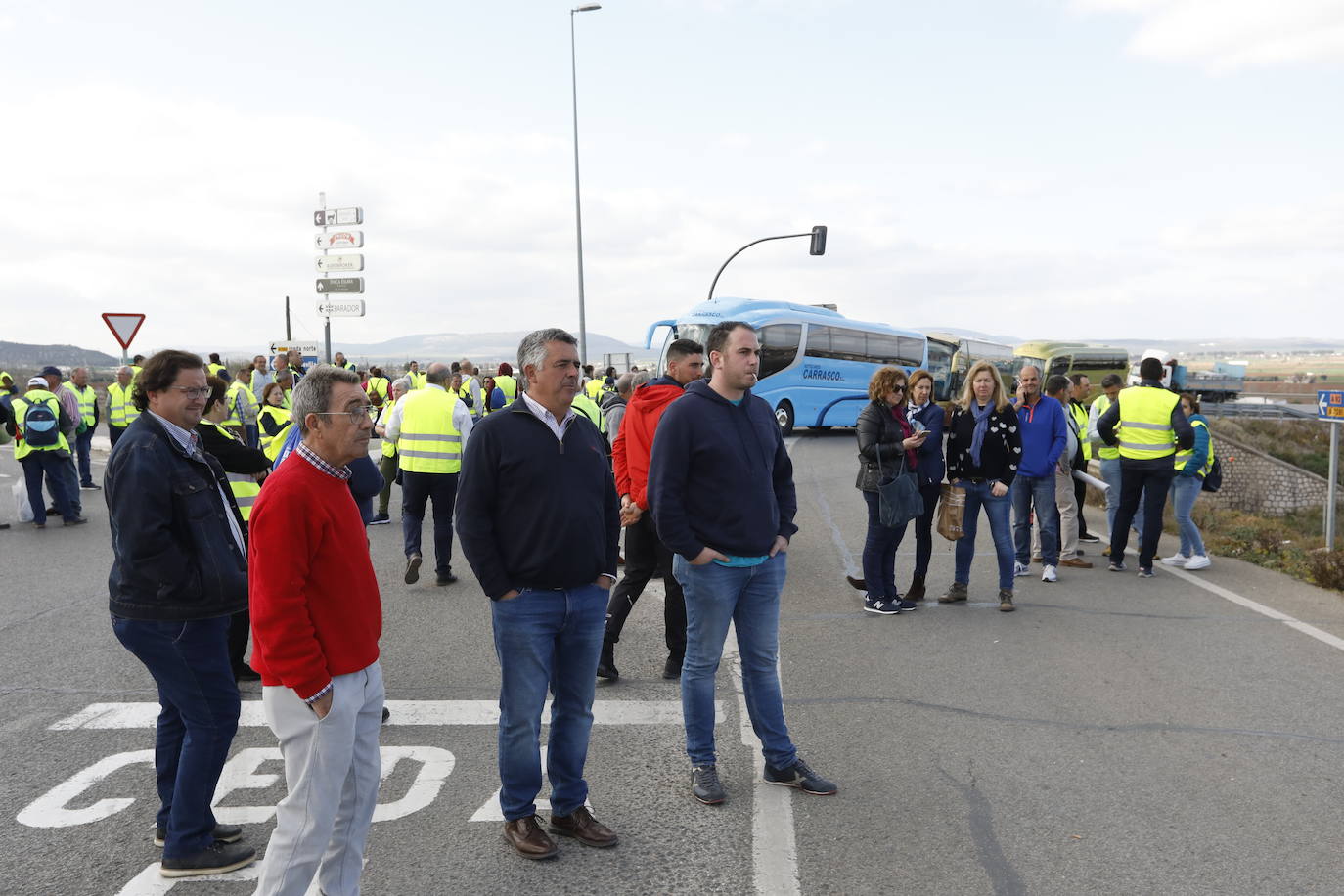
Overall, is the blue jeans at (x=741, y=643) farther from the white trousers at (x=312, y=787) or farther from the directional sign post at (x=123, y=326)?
the directional sign post at (x=123, y=326)

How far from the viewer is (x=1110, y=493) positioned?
902cm

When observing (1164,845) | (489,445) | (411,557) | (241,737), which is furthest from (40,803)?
(1164,845)

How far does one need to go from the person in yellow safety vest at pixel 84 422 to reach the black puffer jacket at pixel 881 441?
38.3 ft

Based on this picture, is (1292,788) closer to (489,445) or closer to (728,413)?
(728,413)

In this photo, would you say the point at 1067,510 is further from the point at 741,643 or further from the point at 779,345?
the point at 779,345

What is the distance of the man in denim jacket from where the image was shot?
127 inches

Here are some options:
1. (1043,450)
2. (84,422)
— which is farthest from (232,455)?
(84,422)

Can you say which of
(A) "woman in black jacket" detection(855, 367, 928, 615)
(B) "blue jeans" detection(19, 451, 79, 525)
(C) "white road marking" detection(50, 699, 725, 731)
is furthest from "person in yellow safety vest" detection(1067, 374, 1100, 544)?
(B) "blue jeans" detection(19, 451, 79, 525)

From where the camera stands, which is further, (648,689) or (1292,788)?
(648,689)

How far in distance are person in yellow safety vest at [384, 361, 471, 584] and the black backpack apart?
18.0 ft

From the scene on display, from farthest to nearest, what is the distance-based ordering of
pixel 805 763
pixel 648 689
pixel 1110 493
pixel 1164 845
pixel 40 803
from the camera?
1. pixel 1110 493
2. pixel 648 689
3. pixel 805 763
4. pixel 40 803
5. pixel 1164 845

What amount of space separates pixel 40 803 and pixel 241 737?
88 centimetres

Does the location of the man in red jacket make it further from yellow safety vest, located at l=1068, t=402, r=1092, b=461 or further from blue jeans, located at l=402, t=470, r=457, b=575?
yellow safety vest, located at l=1068, t=402, r=1092, b=461

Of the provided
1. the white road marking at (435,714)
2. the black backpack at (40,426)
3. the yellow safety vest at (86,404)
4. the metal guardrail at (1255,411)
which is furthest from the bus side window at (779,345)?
the metal guardrail at (1255,411)
